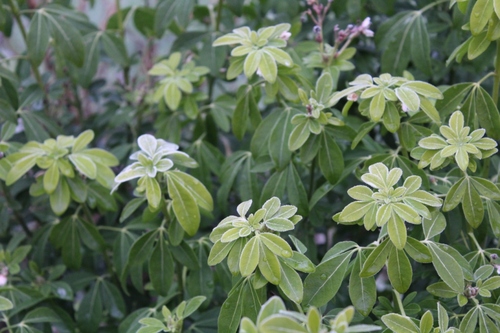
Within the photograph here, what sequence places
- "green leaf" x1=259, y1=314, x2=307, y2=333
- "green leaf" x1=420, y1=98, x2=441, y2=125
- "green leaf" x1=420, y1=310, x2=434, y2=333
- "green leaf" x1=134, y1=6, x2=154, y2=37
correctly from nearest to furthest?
"green leaf" x1=259, y1=314, x2=307, y2=333
"green leaf" x1=420, y1=310, x2=434, y2=333
"green leaf" x1=420, y1=98, x2=441, y2=125
"green leaf" x1=134, y1=6, x2=154, y2=37

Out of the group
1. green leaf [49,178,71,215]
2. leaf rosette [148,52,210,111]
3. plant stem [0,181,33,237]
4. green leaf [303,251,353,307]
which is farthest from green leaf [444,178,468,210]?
plant stem [0,181,33,237]

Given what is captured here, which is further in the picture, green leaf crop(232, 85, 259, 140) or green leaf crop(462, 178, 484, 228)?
green leaf crop(232, 85, 259, 140)

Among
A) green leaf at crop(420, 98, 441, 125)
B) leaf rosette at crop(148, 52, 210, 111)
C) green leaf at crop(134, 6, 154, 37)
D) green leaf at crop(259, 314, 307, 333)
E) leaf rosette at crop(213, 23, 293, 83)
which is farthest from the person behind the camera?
green leaf at crop(134, 6, 154, 37)

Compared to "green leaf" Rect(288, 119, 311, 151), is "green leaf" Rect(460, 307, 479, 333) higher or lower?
lower

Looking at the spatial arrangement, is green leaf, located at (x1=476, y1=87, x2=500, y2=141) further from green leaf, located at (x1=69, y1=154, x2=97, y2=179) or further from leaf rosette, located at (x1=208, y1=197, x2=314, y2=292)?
green leaf, located at (x1=69, y1=154, x2=97, y2=179)

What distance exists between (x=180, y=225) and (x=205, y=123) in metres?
0.53

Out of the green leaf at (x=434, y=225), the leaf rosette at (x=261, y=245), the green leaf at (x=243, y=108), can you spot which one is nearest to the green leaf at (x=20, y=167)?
the green leaf at (x=243, y=108)

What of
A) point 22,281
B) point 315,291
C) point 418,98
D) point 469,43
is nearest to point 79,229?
point 22,281

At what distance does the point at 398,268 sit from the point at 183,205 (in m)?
0.45

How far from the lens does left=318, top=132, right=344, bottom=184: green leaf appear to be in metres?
1.27

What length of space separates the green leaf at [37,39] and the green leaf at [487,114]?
3.85 feet

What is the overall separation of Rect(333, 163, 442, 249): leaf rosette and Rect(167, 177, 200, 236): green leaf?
0.34 metres

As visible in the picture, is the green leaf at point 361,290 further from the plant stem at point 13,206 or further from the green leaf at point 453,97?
the plant stem at point 13,206

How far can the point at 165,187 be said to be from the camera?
1.25 meters
